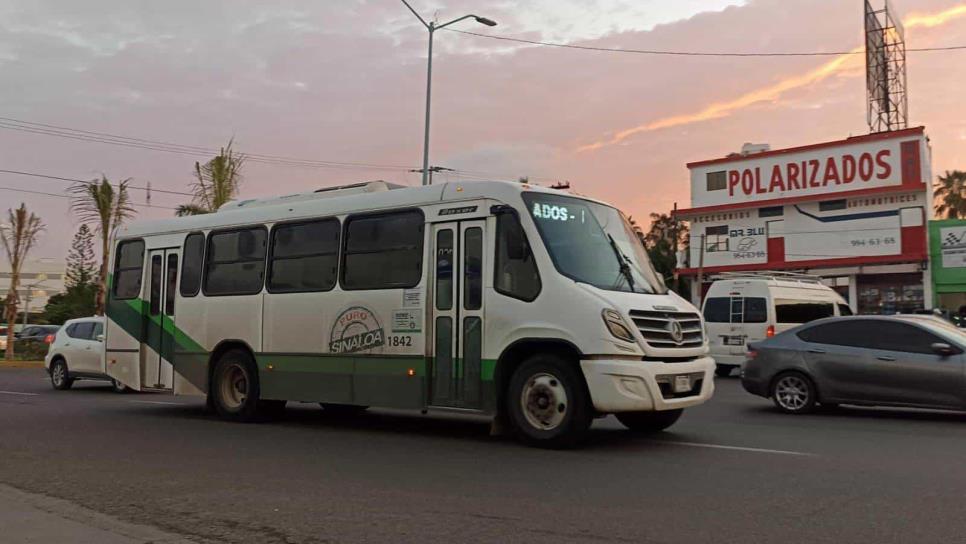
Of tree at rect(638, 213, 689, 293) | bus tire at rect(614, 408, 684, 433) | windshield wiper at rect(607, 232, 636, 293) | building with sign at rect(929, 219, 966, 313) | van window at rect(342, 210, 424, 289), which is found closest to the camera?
windshield wiper at rect(607, 232, 636, 293)

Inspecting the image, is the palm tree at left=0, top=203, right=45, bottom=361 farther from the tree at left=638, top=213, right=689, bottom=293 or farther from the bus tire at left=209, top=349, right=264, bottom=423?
the tree at left=638, top=213, right=689, bottom=293

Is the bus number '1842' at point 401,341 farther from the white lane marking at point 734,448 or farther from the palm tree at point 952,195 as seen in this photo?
the palm tree at point 952,195

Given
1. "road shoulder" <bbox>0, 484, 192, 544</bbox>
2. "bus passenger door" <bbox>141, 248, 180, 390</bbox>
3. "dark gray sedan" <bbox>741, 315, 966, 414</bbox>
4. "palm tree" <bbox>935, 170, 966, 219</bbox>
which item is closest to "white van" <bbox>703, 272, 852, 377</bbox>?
"dark gray sedan" <bbox>741, 315, 966, 414</bbox>

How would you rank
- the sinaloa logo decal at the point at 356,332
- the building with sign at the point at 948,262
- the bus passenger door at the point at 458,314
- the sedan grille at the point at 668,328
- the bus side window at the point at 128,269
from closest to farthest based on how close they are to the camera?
the sedan grille at the point at 668,328 < the bus passenger door at the point at 458,314 < the sinaloa logo decal at the point at 356,332 < the bus side window at the point at 128,269 < the building with sign at the point at 948,262

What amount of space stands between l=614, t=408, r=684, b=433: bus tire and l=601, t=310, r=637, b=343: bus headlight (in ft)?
6.00

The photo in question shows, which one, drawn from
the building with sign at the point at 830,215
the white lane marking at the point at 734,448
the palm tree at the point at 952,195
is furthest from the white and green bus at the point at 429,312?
the palm tree at the point at 952,195

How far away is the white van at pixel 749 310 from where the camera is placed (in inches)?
771

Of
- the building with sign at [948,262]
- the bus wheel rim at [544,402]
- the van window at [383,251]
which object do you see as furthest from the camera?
the building with sign at [948,262]

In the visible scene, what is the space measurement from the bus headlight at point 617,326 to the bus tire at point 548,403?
0.62 m

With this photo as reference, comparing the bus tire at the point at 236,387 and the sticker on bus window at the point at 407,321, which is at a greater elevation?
the sticker on bus window at the point at 407,321

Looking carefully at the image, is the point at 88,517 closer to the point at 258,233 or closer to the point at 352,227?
the point at 352,227

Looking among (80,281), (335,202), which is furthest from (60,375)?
(80,281)

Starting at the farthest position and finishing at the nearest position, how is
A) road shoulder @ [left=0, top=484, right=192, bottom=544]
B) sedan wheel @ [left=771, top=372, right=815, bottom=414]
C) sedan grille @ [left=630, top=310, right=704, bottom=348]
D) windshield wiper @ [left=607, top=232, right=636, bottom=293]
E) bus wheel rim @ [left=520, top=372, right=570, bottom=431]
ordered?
sedan wheel @ [left=771, top=372, right=815, bottom=414] → windshield wiper @ [left=607, top=232, right=636, bottom=293] → bus wheel rim @ [left=520, top=372, right=570, bottom=431] → sedan grille @ [left=630, top=310, right=704, bottom=348] → road shoulder @ [left=0, top=484, right=192, bottom=544]

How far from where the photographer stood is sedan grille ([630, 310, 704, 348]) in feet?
27.6
